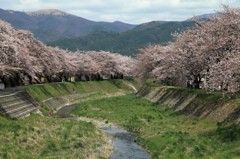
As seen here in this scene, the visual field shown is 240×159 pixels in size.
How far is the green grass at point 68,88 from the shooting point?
66.6 m

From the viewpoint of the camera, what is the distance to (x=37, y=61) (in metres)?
75.4

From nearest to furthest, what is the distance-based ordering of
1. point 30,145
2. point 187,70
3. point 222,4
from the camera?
point 30,145 < point 222,4 < point 187,70

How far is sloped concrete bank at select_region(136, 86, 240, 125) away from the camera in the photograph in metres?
29.1

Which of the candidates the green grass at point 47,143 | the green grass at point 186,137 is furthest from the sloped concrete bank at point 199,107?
the green grass at point 47,143

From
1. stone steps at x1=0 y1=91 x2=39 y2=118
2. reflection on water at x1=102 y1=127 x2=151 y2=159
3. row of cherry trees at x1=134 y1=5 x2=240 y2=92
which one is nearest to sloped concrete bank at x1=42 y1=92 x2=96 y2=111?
stone steps at x1=0 y1=91 x2=39 y2=118

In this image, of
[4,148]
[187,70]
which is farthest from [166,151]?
[187,70]

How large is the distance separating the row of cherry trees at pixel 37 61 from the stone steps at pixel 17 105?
3.82m

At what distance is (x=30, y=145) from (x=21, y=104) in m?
28.4

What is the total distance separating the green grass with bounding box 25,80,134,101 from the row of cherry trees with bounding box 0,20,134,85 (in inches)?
138

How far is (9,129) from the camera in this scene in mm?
25266

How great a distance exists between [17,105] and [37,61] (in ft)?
96.0

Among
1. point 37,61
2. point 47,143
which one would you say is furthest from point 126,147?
point 37,61

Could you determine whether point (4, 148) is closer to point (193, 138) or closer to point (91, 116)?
point (193, 138)

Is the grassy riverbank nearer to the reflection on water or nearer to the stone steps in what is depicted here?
the reflection on water
